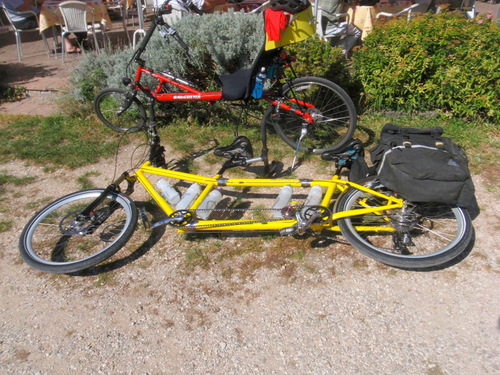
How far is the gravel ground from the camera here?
7.65 feet

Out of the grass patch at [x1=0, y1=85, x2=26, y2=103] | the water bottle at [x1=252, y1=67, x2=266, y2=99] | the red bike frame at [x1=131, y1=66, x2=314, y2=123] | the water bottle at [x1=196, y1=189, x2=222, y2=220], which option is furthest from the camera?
the grass patch at [x1=0, y1=85, x2=26, y2=103]

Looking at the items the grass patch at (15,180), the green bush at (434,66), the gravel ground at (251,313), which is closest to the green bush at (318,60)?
the green bush at (434,66)

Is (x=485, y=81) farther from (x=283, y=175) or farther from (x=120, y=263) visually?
(x=120, y=263)

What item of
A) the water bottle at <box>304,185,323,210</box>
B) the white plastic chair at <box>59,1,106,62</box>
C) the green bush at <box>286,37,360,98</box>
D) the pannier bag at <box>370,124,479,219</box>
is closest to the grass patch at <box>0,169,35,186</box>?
the water bottle at <box>304,185,323,210</box>

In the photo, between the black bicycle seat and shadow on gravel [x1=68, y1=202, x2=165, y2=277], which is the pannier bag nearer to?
the black bicycle seat

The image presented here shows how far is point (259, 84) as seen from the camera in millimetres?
3717

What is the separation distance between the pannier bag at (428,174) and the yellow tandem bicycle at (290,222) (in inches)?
5.5

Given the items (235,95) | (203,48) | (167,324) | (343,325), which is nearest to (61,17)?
(203,48)

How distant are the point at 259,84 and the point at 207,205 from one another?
1.39 meters

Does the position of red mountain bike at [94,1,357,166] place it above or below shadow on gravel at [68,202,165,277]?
above

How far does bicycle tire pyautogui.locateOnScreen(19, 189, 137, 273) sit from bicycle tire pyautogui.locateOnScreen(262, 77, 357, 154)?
5.94ft

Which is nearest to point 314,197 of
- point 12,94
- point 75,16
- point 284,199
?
point 284,199

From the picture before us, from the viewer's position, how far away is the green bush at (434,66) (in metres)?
4.39

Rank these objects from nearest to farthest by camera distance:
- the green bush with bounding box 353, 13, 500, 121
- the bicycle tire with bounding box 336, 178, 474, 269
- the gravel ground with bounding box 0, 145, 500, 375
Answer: the gravel ground with bounding box 0, 145, 500, 375
the bicycle tire with bounding box 336, 178, 474, 269
the green bush with bounding box 353, 13, 500, 121
